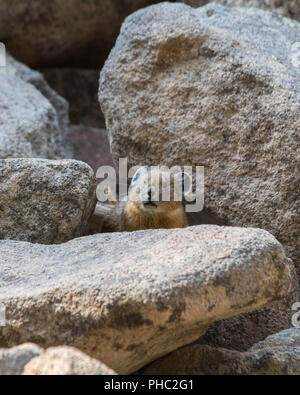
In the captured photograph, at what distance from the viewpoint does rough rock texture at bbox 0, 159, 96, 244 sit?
4215 mm

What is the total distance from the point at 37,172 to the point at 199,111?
1.31m

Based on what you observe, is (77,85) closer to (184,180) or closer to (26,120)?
(26,120)

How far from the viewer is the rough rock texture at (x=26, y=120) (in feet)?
17.8

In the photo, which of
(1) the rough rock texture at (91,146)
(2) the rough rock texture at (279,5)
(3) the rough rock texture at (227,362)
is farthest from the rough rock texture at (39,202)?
(2) the rough rock texture at (279,5)

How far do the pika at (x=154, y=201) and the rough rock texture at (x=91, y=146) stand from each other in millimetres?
1993

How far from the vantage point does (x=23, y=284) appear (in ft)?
10.6

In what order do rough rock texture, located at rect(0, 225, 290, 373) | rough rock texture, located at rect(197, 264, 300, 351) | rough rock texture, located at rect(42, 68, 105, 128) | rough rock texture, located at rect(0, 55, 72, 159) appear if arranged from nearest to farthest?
rough rock texture, located at rect(0, 225, 290, 373) < rough rock texture, located at rect(197, 264, 300, 351) < rough rock texture, located at rect(0, 55, 72, 159) < rough rock texture, located at rect(42, 68, 105, 128)

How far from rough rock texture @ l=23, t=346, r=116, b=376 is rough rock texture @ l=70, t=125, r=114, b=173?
4.59 m

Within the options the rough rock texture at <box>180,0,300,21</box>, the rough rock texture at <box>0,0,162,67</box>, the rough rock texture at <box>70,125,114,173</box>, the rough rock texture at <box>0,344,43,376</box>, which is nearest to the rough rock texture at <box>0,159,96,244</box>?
the rough rock texture at <box>0,344,43,376</box>

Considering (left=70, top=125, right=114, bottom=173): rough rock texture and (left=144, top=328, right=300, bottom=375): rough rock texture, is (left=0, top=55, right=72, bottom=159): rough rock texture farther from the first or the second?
(left=144, top=328, right=300, bottom=375): rough rock texture

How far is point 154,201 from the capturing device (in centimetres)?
488

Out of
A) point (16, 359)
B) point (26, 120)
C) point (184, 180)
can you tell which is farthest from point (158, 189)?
point (16, 359)

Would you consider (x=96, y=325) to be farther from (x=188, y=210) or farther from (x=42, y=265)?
(x=188, y=210)
